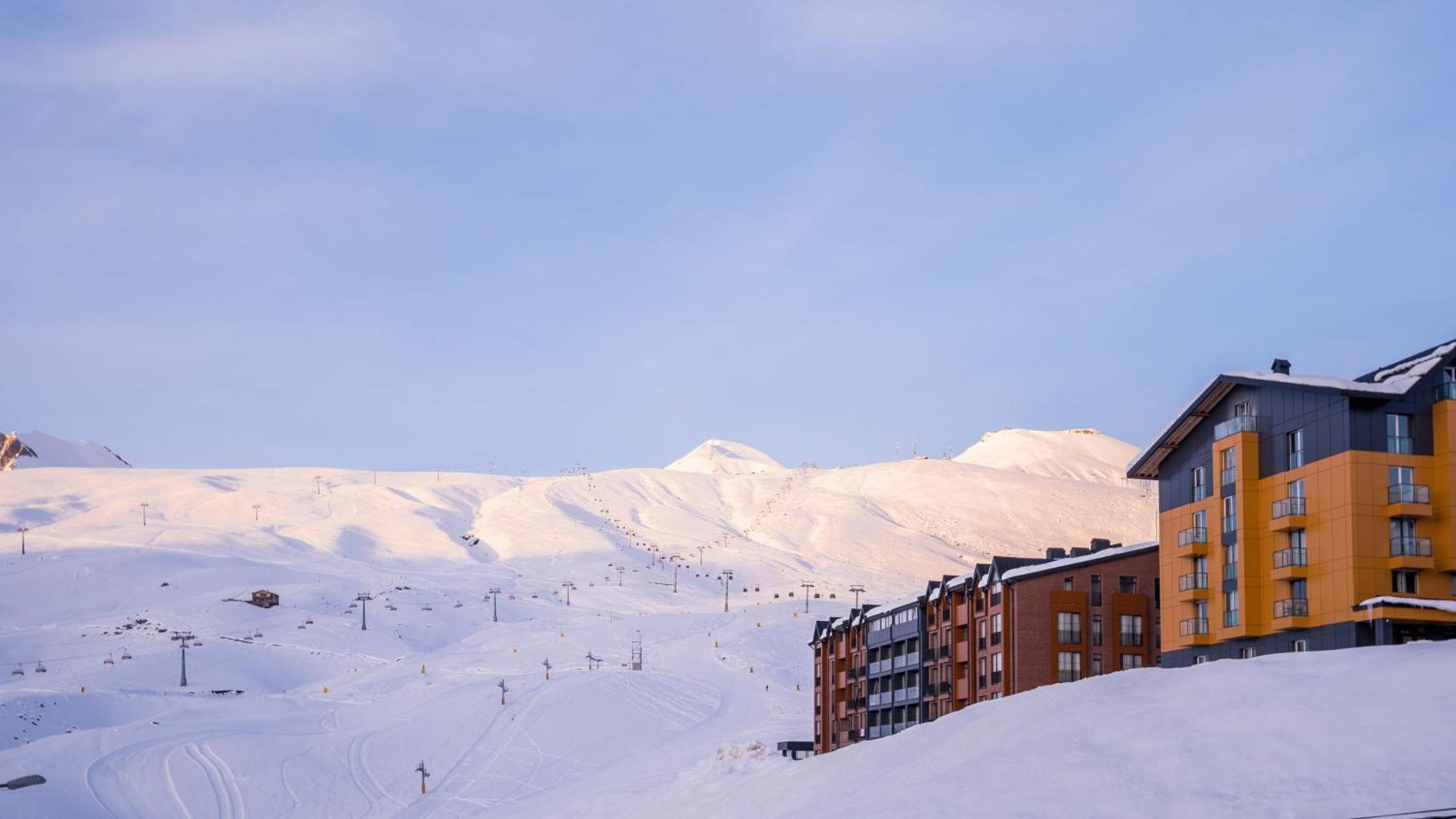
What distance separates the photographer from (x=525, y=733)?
4761 inches

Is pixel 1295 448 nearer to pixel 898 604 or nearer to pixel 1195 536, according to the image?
pixel 1195 536

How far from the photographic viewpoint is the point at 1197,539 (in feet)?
218

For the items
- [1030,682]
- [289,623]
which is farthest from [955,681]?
[289,623]

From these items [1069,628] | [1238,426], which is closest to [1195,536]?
[1238,426]

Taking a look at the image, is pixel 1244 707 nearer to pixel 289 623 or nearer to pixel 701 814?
pixel 701 814

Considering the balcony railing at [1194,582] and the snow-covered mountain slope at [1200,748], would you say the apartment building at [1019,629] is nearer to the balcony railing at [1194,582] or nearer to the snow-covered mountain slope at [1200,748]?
the balcony railing at [1194,582]

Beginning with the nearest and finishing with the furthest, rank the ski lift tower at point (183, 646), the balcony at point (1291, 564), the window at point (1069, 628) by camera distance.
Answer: the balcony at point (1291, 564) → the window at point (1069, 628) → the ski lift tower at point (183, 646)

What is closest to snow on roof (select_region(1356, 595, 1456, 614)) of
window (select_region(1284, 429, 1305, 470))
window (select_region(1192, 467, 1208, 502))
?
window (select_region(1284, 429, 1305, 470))

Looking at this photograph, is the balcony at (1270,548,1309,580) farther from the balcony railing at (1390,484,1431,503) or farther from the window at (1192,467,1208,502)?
the window at (1192,467,1208,502)

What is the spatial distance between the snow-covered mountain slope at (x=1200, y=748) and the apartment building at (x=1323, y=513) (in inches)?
531

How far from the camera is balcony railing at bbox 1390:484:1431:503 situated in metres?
56.5

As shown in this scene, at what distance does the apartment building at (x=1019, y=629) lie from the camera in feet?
278

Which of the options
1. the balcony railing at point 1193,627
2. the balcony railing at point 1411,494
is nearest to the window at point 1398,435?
the balcony railing at point 1411,494

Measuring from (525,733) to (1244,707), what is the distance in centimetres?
8966
